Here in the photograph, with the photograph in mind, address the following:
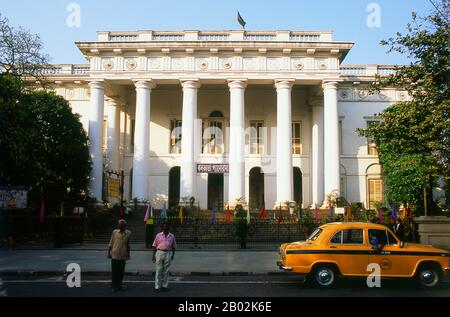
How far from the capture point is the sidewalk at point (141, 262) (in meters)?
13.4

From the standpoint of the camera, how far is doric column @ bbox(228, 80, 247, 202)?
29.3 meters

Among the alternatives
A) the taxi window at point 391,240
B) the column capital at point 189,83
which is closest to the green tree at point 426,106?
the taxi window at point 391,240

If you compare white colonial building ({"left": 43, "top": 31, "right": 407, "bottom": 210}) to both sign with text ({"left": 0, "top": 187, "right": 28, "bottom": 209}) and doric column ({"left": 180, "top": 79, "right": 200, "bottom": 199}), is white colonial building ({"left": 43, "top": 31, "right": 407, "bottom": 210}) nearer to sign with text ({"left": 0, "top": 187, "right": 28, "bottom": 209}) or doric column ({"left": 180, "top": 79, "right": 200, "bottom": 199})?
doric column ({"left": 180, "top": 79, "right": 200, "bottom": 199})

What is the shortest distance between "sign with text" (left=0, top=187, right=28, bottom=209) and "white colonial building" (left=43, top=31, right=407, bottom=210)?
6.85 meters

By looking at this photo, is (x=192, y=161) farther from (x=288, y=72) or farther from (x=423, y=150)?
(x=423, y=150)

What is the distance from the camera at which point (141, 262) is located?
51.0 feet

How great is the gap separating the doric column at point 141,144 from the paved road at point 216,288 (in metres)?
17.1

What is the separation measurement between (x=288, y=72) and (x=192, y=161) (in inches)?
339

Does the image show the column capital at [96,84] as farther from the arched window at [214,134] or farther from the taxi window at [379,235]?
the taxi window at [379,235]

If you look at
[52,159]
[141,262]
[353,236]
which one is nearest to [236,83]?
[52,159]

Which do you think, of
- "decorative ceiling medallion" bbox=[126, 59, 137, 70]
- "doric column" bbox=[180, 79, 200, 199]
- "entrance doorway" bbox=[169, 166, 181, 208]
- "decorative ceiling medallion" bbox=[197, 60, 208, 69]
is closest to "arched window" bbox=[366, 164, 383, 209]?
"doric column" bbox=[180, 79, 200, 199]

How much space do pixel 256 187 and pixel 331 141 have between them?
742cm
